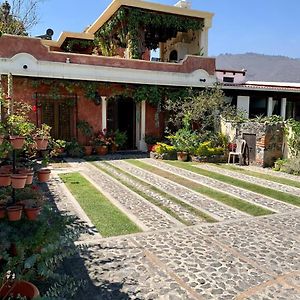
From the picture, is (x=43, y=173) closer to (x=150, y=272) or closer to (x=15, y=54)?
(x=150, y=272)

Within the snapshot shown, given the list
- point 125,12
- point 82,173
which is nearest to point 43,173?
point 82,173

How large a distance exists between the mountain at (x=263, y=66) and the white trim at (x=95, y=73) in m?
20.8

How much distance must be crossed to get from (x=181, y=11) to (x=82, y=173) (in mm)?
11376

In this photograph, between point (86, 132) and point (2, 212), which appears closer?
point (2, 212)

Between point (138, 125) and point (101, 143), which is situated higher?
point (138, 125)

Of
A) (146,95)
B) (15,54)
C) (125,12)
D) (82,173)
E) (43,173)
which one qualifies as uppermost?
(125,12)

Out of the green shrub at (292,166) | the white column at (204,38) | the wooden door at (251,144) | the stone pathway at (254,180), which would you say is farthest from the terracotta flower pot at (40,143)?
the white column at (204,38)

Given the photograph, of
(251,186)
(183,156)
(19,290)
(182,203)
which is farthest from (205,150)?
(19,290)

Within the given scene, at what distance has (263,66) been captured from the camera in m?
54.1

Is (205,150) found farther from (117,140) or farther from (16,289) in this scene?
(16,289)

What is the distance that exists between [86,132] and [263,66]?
46678 mm

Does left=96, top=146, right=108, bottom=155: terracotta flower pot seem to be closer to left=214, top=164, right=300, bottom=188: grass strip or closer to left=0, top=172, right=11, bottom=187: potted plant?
left=214, top=164, right=300, bottom=188: grass strip

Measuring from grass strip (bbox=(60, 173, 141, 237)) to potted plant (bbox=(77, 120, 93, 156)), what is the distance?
223 inches

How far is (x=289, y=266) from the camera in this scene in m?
4.48
